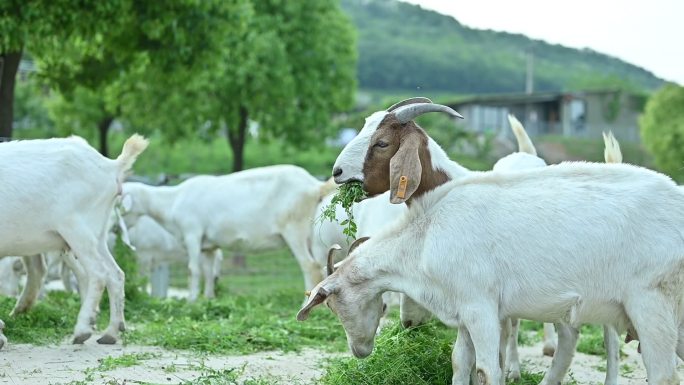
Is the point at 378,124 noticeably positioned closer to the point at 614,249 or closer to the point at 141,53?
the point at 614,249

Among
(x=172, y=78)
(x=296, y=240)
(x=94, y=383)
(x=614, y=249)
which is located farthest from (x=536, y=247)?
(x=172, y=78)

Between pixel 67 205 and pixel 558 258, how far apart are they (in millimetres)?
4608

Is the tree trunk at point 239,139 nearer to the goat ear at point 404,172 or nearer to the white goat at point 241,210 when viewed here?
the white goat at point 241,210

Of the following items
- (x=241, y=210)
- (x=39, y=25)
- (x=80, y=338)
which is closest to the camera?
(x=80, y=338)

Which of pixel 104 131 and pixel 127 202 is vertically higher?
pixel 127 202

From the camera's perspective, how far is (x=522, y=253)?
638 centimetres

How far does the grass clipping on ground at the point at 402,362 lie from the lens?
7.12 metres

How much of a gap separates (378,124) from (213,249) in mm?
8909

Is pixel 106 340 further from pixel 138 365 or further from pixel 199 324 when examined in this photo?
pixel 138 365

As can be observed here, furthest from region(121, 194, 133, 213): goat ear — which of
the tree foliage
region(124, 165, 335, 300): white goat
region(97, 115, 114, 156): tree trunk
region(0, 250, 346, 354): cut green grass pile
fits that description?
region(97, 115, 114, 156): tree trunk

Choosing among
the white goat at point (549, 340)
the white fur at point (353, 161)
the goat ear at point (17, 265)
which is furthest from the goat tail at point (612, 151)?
the goat ear at point (17, 265)

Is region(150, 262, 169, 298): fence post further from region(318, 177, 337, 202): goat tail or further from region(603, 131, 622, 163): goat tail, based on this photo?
region(603, 131, 622, 163): goat tail

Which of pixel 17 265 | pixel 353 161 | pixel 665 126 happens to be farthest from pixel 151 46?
pixel 665 126

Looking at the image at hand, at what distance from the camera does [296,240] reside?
1402cm
